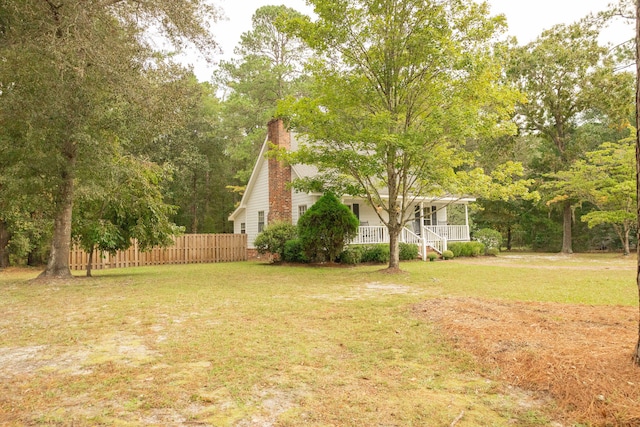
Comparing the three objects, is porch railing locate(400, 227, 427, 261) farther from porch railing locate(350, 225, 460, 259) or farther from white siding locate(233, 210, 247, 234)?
white siding locate(233, 210, 247, 234)

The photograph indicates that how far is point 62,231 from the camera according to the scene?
1203 cm

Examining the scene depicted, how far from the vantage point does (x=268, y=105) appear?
1276 inches

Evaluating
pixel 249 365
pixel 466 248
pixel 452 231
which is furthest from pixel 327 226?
pixel 249 365

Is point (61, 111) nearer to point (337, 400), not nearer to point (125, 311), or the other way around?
point (125, 311)

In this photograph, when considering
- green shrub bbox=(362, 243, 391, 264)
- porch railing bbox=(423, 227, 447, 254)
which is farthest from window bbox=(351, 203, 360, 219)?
porch railing bbox=(423, 227, 447, 254)

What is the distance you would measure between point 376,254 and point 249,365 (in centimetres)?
1464

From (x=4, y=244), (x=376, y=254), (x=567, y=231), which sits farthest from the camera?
(x=567, y=231)

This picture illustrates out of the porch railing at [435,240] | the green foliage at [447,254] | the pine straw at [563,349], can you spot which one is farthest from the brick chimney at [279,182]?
the pine straw at [563,349]

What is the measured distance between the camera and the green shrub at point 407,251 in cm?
1944

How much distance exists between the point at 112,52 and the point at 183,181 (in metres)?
20.5

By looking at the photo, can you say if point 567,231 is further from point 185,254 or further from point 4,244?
point 4,244

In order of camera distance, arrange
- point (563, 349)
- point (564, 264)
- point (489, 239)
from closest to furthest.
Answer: point (563, 349)
point (564, 264)
point (489, 239)

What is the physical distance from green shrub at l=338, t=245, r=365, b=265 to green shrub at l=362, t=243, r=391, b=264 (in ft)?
1.97

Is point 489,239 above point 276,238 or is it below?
below
